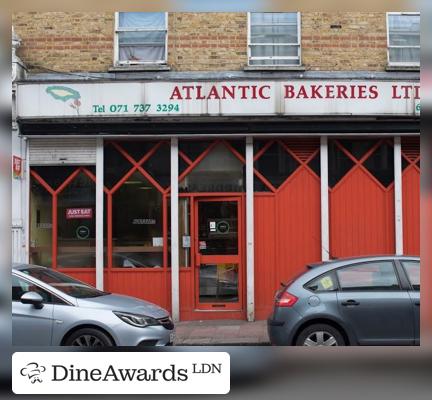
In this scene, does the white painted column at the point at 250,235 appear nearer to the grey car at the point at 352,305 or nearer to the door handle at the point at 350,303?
the grey car at the point at 352,305

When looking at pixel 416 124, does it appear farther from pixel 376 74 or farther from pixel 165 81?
pixel 165 81

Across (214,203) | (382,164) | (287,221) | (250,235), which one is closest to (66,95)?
(214,203)

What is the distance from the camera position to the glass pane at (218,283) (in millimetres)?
10680

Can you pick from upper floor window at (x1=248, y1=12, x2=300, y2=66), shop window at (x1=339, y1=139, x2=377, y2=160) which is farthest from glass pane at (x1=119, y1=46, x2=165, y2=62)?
shop window at (x1=339, y1=139, x2=377, y2=160)

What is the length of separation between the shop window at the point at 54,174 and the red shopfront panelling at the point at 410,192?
18.8 ft

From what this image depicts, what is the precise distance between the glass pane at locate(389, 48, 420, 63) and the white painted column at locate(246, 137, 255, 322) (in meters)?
2.85

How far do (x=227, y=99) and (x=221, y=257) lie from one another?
270cm

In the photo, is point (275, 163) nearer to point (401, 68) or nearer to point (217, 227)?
point (217, 227)

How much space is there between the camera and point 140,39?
1071 centimetres

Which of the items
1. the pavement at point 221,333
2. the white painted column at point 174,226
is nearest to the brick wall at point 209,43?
the white painted column at point 174,226

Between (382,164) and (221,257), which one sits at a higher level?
(382,164)

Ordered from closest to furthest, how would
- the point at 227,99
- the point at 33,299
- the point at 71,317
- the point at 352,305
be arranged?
the point at 33,299 → the point at 71,317 → the point at 352,305 → the point at 227,99

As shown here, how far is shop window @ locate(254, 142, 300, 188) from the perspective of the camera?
10.7 m

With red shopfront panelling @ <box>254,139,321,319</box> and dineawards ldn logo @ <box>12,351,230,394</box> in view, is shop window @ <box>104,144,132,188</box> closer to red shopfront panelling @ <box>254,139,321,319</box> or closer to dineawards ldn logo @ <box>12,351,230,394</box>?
red shopfront panelling @ <box>254,139,321,319</box>
